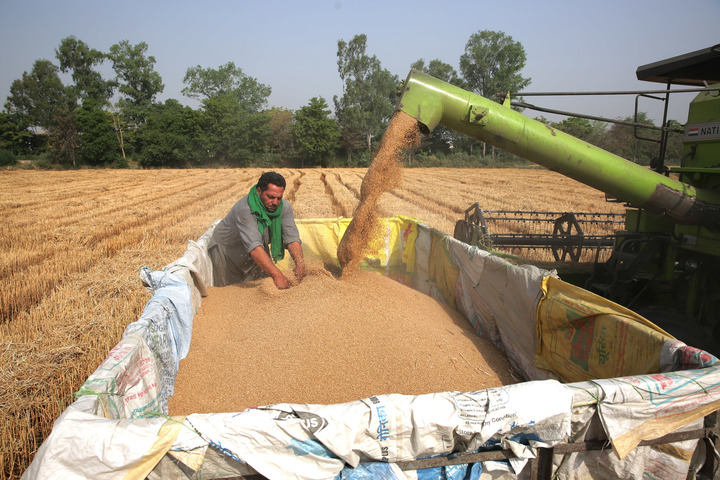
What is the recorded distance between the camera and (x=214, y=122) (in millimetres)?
37188

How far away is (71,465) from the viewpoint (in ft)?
3.55

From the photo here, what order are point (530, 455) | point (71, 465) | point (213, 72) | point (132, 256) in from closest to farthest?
point (71, 465) → point (530, 455) → point (132, 256) → point (213, 72)

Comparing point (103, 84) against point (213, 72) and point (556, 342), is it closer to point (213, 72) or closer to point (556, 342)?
point (213, 72)

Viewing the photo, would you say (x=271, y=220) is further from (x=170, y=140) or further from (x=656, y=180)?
(x=170, y=140)

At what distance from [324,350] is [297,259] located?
4.88ft

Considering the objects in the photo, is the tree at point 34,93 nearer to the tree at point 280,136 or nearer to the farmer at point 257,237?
the tree at point 280,136

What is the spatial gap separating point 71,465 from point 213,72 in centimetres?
6123

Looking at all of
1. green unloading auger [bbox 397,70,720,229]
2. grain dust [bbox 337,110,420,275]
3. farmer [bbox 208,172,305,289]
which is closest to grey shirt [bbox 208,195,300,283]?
farmer [bbox 208,172,305,289]

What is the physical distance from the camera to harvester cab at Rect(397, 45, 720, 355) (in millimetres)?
2633

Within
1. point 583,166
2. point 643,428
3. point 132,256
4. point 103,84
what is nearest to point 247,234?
point 583,166

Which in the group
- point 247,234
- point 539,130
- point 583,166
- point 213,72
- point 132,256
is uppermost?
point 213,72

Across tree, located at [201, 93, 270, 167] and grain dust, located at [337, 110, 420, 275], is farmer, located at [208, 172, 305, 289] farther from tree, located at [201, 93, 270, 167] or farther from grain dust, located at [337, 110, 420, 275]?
tree, located at [201, 93, 270, 167]

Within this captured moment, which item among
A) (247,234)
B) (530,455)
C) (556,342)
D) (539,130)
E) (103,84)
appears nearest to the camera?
(530,455)

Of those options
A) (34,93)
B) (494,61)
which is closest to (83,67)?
(34,93)
